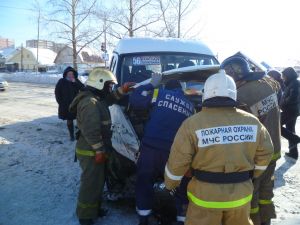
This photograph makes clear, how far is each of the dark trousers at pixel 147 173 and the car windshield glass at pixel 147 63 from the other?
263 centimetres

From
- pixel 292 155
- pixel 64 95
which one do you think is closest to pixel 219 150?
pixel 292 155

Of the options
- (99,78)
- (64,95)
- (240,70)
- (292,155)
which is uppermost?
(240,70)

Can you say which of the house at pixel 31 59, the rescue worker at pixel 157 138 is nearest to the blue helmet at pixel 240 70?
the rescue worker at pixel 157 138

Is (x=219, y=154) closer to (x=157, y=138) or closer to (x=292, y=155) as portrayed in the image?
(x=157, y=138)

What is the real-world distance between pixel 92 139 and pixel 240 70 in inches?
71.5

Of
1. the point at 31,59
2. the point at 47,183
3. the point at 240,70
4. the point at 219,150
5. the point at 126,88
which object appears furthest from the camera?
the point at 31,59

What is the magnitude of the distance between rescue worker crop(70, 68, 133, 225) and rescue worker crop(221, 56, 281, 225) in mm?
1489

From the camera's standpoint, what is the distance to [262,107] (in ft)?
12.1

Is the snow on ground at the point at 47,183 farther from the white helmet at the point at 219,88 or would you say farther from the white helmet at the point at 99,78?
the white helmet at the point at 219,88

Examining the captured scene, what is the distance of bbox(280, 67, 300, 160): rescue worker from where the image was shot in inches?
276

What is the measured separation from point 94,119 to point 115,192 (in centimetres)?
131

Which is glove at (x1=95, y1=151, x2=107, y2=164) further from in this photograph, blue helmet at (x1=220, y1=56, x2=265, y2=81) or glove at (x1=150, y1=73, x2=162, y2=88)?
blue helmet at (x1=220, y1=56, x2=265, y2=81)

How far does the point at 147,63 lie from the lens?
20.5 feet

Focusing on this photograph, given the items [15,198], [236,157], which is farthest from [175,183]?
[15,198]
